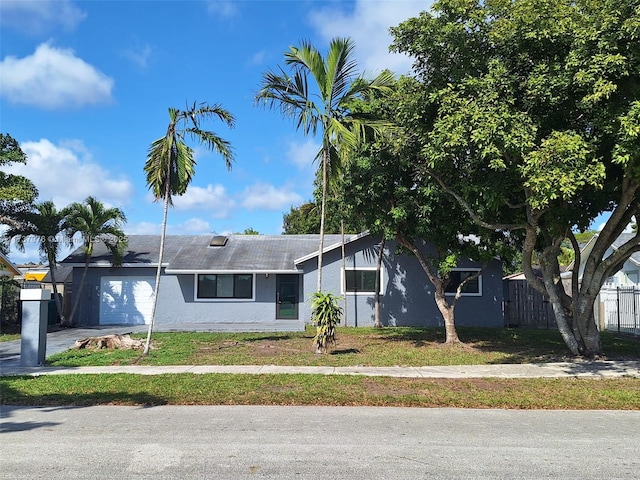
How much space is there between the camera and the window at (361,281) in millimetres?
21609

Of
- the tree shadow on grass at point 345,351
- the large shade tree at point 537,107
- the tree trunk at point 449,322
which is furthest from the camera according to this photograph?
the tree trunk at point 449,322

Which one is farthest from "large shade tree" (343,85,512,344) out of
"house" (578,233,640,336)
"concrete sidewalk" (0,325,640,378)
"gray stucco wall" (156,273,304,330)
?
"gray stucco wall" (156,273,304,330)

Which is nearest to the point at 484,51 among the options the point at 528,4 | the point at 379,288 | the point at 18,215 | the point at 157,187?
the point at 528,4

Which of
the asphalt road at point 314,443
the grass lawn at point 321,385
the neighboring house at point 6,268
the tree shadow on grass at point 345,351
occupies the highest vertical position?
→ the neighboring house at point 6,268

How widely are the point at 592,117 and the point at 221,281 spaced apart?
635 inches

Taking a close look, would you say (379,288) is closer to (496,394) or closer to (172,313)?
(172,313)

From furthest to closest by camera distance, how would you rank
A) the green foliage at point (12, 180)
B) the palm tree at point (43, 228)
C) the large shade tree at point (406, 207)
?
the palm tree at point (43, 228) < the green foliage at point (12, 180) < the large shade tree at point (406, 207)

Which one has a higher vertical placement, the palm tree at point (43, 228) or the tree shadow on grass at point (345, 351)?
the palm tree at point (43, 228)

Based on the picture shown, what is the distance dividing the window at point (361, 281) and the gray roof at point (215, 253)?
160cm

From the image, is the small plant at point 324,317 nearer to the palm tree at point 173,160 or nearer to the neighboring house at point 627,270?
the palm tree at point 173,160

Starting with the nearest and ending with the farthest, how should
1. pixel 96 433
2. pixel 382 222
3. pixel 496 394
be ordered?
pixel 96 433 < pixel 496 394 < pixel 382 222

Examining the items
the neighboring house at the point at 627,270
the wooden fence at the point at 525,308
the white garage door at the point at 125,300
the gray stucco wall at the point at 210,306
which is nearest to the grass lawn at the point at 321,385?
the gray stucco wall at the point at 210,306

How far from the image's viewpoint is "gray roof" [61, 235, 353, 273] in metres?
22.0

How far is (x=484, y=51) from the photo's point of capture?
34.7ft
